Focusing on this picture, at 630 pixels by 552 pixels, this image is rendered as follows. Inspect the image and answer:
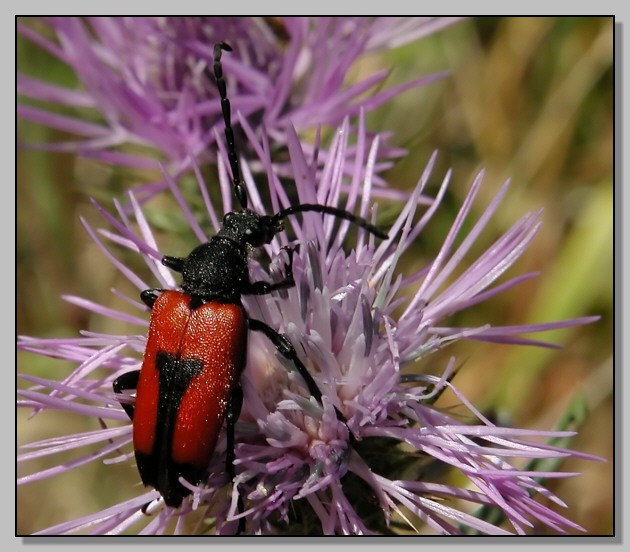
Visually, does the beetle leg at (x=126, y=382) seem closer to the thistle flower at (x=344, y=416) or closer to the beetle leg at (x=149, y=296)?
the thistle flower at (x=344, y=416)

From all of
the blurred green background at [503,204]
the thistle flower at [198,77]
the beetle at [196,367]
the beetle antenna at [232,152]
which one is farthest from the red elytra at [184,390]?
the blurred green background at [503,204]

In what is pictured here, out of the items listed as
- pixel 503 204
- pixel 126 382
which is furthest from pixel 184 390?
pixel 503 204

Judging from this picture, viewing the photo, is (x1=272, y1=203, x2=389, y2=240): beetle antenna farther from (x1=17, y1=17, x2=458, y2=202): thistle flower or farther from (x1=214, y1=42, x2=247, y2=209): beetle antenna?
(x1=17, y1=17, x2=458, y2=202): thistle flower

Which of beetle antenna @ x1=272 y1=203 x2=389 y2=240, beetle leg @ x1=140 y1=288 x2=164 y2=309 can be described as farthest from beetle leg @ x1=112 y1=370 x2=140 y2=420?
→ beetle antenna @ x1=272 y1=203 x2=389 y2=240

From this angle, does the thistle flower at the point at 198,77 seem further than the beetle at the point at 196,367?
Yes

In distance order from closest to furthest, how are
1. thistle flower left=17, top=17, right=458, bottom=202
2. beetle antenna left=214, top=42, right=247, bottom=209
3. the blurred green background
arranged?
beetle antenna left=214, top=42, right=247, bottom=209 → thistle flower left=17, top=17, right=458, bottom=202 → the blurred green background

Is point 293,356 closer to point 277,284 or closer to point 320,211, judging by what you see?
point 277,284
